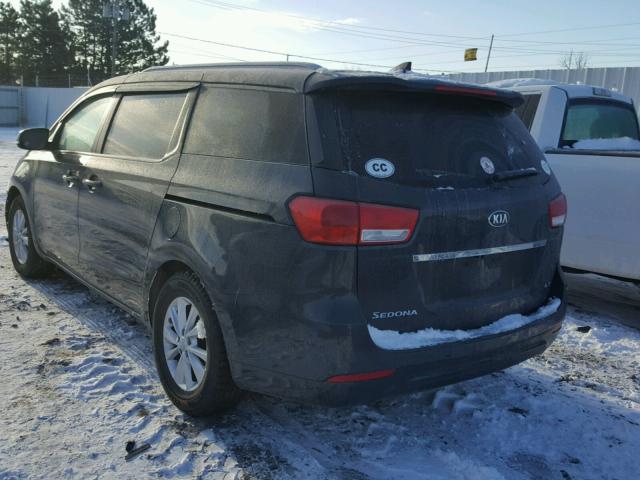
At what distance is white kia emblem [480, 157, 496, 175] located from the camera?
9.48 feet

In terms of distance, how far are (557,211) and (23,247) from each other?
4.55 meters

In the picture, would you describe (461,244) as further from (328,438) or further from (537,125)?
(537,125)

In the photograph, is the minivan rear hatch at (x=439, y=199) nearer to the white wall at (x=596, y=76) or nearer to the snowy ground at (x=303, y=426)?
the snowy ground at (x=303, y=426)

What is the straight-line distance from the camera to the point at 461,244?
2.71m

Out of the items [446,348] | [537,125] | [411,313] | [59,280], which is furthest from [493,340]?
[59,280]

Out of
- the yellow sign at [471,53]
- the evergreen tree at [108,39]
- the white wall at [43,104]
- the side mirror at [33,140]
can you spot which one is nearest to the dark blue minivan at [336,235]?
the side mirror at [33,140]

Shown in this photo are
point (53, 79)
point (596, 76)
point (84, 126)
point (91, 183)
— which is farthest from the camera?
point (53, 79)

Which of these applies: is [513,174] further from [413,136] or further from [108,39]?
[108,39]

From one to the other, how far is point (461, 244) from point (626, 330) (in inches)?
116

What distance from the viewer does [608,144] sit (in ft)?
19.7

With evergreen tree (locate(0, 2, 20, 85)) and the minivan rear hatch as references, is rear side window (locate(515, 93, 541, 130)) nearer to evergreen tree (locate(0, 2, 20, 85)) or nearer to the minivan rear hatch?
the minivan rear hatch

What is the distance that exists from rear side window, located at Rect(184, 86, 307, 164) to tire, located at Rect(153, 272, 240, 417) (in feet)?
2.25

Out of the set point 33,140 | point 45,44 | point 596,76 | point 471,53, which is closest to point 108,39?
point 45,44

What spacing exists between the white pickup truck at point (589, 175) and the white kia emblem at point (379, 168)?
2979 mm
